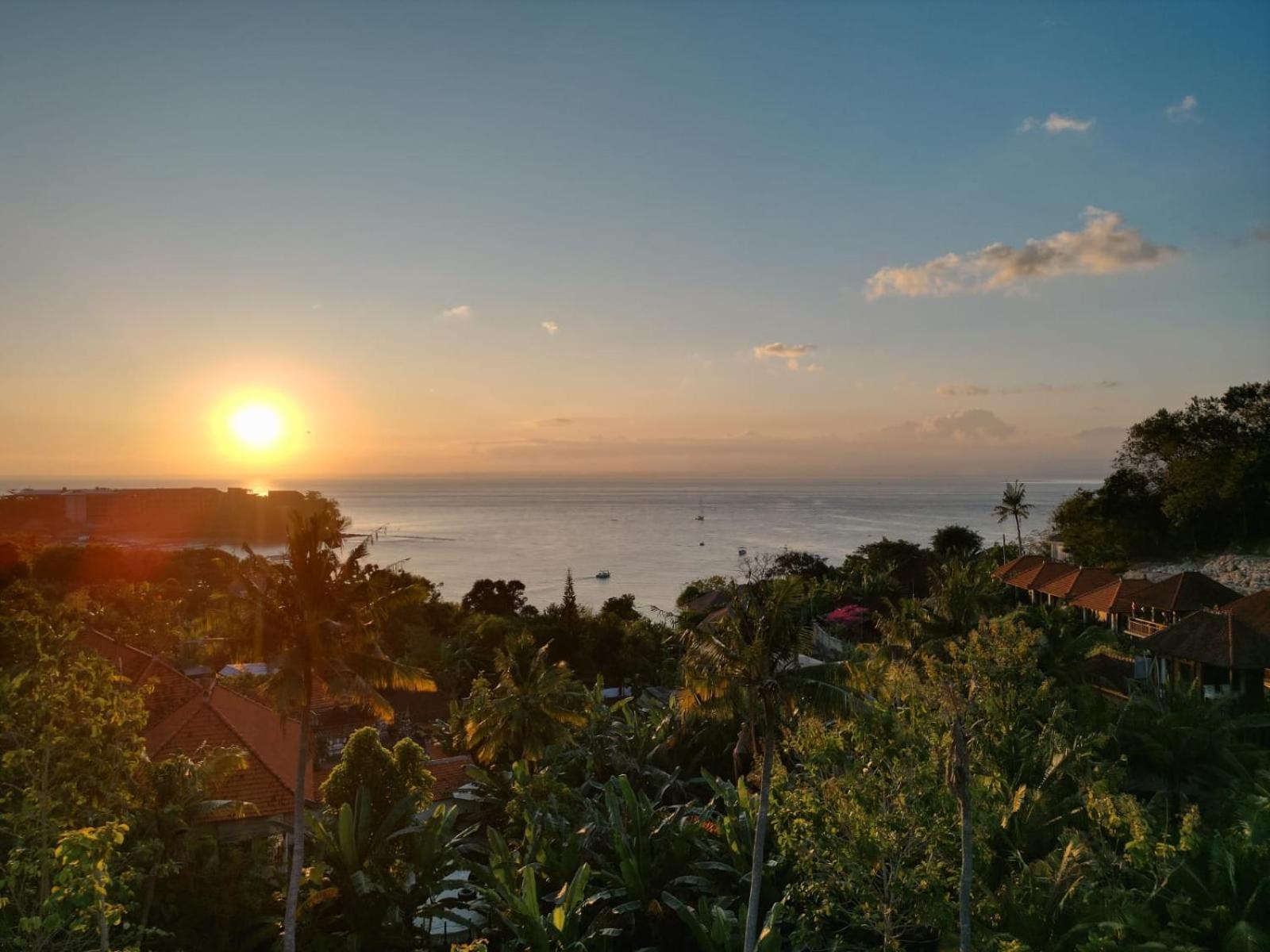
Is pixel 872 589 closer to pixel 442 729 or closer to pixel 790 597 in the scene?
pixel 442 729

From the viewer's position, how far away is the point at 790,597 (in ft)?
39.4

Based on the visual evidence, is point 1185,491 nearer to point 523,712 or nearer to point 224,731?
point 523,712

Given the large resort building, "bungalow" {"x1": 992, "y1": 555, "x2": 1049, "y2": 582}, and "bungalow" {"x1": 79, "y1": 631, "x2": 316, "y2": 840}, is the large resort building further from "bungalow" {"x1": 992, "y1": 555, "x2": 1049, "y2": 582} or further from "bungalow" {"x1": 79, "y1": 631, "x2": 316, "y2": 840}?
"bungalow" {"x1": 79, "y1": 631, "x2": 316, "y2": 840}

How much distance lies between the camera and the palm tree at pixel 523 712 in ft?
75.0

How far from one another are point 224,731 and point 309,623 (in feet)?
24.0

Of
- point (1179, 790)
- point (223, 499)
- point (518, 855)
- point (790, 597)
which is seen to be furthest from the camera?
point (223, 499)

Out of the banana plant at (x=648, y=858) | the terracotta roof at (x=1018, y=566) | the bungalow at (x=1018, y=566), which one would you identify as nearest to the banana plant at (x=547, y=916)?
the banana plant at (x=648, y=858)

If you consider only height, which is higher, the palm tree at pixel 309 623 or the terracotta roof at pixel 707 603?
the palm tree at pixel 309 623

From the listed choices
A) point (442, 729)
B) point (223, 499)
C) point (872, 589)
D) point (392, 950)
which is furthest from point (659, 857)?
point (223, 499)

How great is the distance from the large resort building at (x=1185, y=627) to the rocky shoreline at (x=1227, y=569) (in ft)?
43.5

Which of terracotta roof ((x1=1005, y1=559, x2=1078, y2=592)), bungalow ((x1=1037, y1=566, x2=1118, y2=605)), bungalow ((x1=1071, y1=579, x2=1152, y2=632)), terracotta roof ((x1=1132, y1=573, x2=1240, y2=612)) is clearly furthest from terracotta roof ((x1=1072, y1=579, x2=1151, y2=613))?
terracotta roof ((x1=1005, y1=559, x2=1078, y2=592))

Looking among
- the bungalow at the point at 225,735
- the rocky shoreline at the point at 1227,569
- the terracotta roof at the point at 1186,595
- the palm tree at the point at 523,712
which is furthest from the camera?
the rocky shoreline at the point at 1227,569

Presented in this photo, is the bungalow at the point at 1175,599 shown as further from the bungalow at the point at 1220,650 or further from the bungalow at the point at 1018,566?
the bungalow at the point at 1018,566

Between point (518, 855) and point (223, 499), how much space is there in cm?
18391
